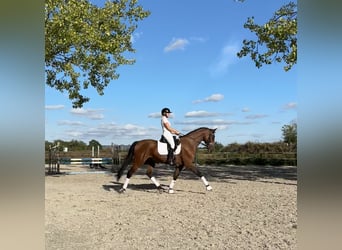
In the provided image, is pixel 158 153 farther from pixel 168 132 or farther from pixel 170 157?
pixel 168 132

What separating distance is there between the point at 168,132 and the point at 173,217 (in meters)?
1.62

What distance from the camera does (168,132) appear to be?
219 inches

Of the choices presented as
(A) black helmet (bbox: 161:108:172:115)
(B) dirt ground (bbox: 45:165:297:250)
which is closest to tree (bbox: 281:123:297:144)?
(B) dirt ground (bbox: 45:165:297:250)

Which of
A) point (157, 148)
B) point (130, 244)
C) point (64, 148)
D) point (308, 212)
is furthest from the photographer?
point (64, 148)

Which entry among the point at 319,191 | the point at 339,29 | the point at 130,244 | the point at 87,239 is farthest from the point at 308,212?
the point at 87,239

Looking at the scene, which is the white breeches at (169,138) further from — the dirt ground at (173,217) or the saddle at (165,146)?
the dirt ground at (173,217)

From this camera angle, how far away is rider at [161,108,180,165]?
16.2 feet

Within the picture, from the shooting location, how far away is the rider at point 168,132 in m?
4.94

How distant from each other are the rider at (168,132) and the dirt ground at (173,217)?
66 cm

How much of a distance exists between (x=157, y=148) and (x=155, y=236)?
106 inches

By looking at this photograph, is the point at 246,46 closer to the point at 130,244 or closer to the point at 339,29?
the point at 130,244

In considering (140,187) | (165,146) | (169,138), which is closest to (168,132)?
(169,138)

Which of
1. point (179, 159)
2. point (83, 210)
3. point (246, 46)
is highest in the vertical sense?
point (246, 46)

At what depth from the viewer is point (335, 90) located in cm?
138
